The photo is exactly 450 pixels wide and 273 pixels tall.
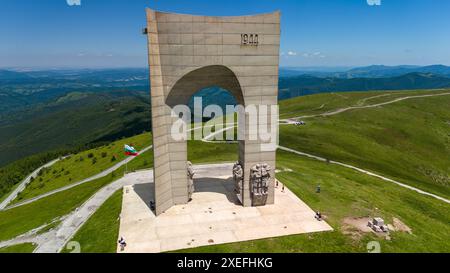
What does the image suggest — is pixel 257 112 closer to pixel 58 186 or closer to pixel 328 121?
pixel 58 186

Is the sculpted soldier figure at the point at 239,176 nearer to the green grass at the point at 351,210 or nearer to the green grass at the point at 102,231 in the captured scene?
the green grass at the point at 351,210

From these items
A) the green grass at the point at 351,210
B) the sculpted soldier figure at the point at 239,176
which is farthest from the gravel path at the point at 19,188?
the green grass at the point at 351,210

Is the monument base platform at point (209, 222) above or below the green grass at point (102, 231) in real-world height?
above

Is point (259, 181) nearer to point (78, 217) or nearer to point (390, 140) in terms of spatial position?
point (78, 217)

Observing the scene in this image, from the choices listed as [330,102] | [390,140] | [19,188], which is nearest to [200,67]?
[390,140]

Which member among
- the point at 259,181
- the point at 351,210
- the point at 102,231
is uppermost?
the point at 259,181

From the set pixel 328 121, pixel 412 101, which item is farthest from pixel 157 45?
pixel 412 101
